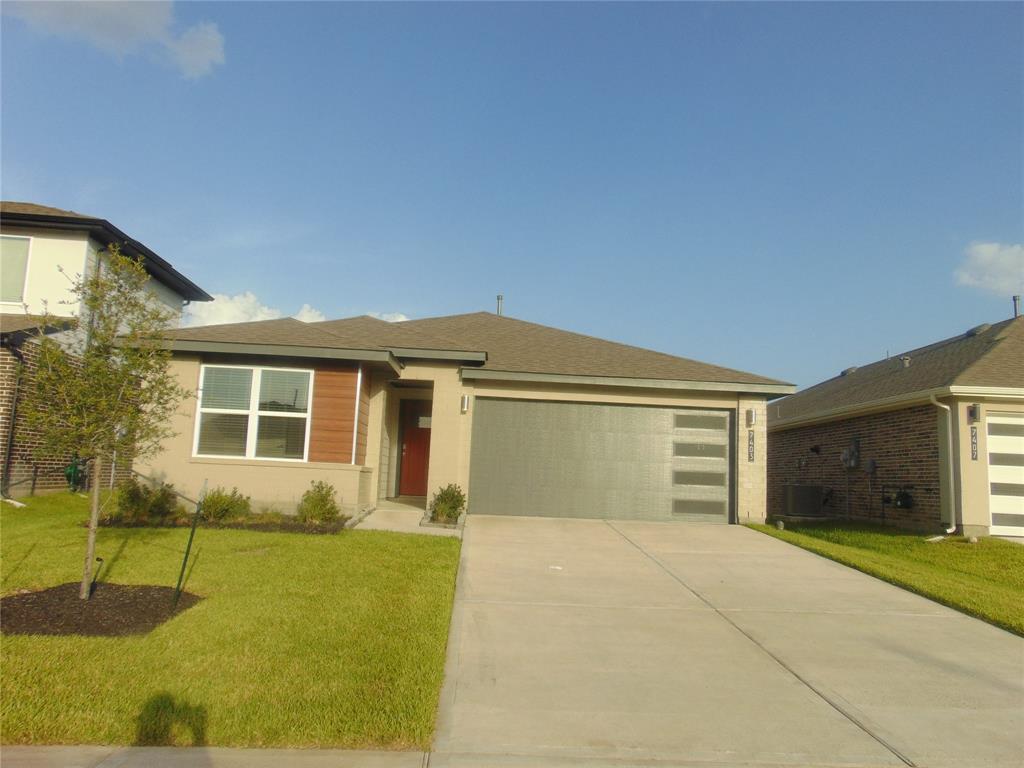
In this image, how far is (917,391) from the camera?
1320 cm

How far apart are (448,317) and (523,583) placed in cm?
1157

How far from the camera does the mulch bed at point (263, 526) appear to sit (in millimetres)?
10664

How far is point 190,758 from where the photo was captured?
3992 mm

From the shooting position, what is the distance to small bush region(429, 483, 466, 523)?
12281mm

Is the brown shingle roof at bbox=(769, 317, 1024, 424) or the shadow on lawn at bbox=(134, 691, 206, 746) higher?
the brown shingle roof at bbox=(769, 317, 1024, 424)

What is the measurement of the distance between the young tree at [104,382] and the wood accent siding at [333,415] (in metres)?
5.21

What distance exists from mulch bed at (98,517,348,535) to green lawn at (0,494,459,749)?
1.72 meters

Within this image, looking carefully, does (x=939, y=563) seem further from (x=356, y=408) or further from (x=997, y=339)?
(x=356, y=408)

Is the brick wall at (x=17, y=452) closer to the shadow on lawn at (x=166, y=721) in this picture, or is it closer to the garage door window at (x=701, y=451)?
the shadow on lawn at (x=166, y=721)

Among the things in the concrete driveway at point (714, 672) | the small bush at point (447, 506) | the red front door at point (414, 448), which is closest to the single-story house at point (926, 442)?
the concrete driveway at point (714, 672)

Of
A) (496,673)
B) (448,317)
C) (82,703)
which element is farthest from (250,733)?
(448,317)

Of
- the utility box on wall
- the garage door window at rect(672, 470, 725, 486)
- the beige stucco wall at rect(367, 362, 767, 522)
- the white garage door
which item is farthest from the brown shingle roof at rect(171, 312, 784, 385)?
the utility box on wall

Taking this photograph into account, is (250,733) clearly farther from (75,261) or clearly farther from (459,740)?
(75,261)

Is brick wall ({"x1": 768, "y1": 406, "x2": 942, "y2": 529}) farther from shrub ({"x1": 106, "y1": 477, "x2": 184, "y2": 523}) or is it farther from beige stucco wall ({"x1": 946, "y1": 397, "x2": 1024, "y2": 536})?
shrub ({"x1": 106, "y1": 477, "x2": 184, "y2": 523})
